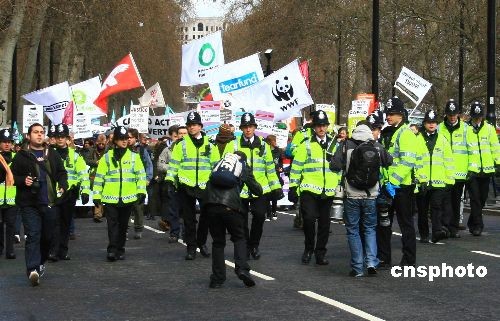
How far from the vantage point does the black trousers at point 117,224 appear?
52.0 feet

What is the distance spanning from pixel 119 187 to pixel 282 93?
10.6 m

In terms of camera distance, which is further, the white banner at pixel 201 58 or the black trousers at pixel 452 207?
the white banner at pixel 201 58

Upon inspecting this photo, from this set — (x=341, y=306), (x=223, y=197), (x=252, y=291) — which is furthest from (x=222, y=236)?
(x=341, y=306)

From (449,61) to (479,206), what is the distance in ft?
124

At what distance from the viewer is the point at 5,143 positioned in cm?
1681

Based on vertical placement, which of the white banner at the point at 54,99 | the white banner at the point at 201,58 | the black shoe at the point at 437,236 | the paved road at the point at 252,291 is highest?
the white banner at the point at 201,58

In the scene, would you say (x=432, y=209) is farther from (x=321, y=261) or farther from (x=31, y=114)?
(x=31, y=114)

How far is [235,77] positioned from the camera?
27.8m

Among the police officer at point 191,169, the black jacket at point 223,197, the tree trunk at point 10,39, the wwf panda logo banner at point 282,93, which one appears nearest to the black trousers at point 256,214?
the police officer at point 191,169

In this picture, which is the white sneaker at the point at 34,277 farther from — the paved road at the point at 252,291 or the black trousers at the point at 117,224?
the black trousers at the point at 117,224

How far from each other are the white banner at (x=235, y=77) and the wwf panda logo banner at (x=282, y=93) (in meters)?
1.33

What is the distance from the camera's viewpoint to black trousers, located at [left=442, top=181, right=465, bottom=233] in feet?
59.2

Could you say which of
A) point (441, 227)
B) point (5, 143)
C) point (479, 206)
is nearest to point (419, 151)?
point (441, 227)

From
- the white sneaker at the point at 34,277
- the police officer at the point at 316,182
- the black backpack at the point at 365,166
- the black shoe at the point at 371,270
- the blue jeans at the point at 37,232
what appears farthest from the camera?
the police officer at the point at 316,182
